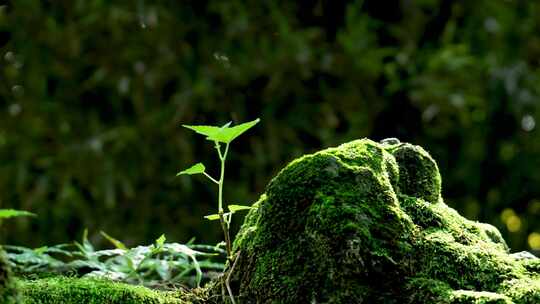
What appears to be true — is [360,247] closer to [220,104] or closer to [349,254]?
[349,254]

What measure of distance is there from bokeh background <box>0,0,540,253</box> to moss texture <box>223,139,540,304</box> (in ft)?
9.62

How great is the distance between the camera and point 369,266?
34.1 inches

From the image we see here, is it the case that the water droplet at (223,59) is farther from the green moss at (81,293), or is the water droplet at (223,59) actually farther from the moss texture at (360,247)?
the green moss at (81,293)

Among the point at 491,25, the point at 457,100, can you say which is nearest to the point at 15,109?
the point at 457,100

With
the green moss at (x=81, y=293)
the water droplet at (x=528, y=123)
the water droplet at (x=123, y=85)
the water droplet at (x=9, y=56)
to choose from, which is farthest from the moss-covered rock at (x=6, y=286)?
the water droplet at (x=528, y=123)

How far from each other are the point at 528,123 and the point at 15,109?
3096 mm

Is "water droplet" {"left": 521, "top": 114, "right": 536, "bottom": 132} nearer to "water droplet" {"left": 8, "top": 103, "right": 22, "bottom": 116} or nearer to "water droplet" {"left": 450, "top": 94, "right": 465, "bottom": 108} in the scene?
"water droplet" {"left": 450, "top": 94, "right": 465, "bottom": 108}

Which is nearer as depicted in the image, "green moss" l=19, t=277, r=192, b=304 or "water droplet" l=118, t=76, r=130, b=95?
"green moss" l=19, t=277, r=192, b=304

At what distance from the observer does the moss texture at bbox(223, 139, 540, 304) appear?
86 cm

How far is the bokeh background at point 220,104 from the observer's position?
3910 millimetres

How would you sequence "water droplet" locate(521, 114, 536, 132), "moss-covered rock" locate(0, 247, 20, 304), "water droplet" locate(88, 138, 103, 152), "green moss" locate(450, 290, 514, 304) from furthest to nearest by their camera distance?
1. "water droplet" locate(521, 114, 536, 132)
2. "water droplet" locate(88, 138, 103, 152)
3. "green moss" locate(450, 290, 514, 304)
4. "moss-covered rock" locate(0, 247, 20, 304)

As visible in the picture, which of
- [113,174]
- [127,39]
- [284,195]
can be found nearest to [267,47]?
[127,39]

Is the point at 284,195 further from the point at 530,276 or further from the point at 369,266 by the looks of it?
the point at 530,276

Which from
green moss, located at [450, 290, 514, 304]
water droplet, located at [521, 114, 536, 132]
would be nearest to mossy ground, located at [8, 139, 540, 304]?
green moss, located at [450, 290, 514, 304]
